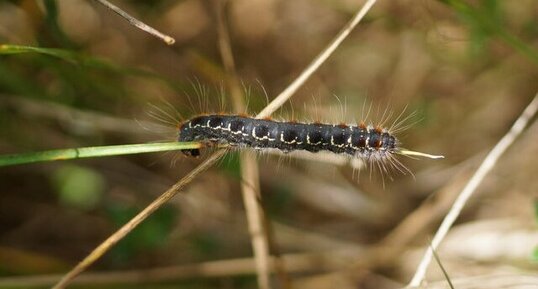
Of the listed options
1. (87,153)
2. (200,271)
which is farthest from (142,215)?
(200,271)

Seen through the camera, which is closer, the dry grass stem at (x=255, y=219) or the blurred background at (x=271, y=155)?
the dry grass stem at (x=255, y=219)

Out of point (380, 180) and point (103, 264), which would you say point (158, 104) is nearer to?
point (103, 264)

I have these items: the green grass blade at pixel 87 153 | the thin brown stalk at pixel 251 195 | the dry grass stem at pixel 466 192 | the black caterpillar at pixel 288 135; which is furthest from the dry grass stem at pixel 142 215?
the dry grass stem at pixel 466 192

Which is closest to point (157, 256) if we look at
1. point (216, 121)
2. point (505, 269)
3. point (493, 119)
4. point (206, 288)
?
point (206, 288)

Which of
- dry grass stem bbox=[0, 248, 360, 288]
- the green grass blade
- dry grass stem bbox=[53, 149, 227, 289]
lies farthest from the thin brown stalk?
the green grass blade

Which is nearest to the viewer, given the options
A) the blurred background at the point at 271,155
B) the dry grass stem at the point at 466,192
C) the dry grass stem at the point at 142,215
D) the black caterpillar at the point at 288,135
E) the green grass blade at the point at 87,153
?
the green grass blade at the point at 87,153

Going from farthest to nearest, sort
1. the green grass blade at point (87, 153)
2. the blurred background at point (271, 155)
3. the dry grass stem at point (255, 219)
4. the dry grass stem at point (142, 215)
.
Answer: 1. the blurred background at point (271, 155)
2. the dry grass stem at point (255, 219)
3. the dry grass stem at point (142, 215)
4. the green grass blade at point (87, 153)

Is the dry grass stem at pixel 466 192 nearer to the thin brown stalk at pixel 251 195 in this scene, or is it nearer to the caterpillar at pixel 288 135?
the caterpillar at pixel 288 135

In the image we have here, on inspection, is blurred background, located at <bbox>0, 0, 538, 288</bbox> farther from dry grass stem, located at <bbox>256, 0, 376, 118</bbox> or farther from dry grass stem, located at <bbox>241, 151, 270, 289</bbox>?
dry grass stem, located at <bbox>256, 0, 376, 118</bbox>
